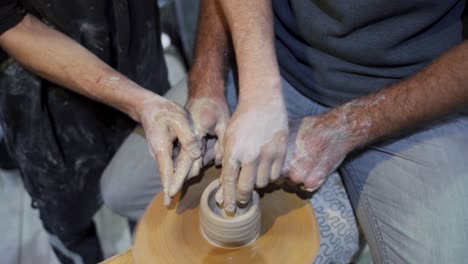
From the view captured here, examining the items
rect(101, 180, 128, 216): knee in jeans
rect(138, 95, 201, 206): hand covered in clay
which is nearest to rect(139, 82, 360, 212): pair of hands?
rect(138, 95, 201, 206): hand covered in clay

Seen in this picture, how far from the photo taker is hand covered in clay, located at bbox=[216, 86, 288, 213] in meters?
1.17

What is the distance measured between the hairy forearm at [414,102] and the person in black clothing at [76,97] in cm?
44

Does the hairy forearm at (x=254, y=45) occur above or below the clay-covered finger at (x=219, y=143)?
above

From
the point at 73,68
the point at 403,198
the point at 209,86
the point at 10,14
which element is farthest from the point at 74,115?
the point at 403,198

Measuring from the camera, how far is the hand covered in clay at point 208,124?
1309 millimetres

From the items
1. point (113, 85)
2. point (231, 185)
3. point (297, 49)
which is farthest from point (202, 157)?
point (297, 49)

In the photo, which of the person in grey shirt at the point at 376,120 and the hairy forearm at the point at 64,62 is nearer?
the person in grey shirt at the point at 376,120

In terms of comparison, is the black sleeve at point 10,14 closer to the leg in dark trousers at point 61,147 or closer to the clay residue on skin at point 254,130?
the leg in dark trousers at point 61,147

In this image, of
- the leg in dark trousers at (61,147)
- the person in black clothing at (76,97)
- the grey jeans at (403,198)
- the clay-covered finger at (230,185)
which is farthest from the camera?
the leg in dark trousers at (61,147)

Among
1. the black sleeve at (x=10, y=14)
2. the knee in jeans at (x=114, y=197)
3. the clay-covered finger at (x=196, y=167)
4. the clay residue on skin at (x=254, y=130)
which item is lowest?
the knee in jeans at (x=114, y=197)

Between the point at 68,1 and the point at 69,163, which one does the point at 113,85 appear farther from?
the point at 69,163

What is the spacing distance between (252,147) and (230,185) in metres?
0.10

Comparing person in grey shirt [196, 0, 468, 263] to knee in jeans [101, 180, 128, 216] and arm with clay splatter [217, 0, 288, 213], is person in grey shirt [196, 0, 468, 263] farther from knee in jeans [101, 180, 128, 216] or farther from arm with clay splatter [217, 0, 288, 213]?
knee in jeans [101, 180, 128, 216]

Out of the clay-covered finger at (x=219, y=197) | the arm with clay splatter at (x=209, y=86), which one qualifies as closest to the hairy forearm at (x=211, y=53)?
the arm with clay splatter at (x=209, y=86)
